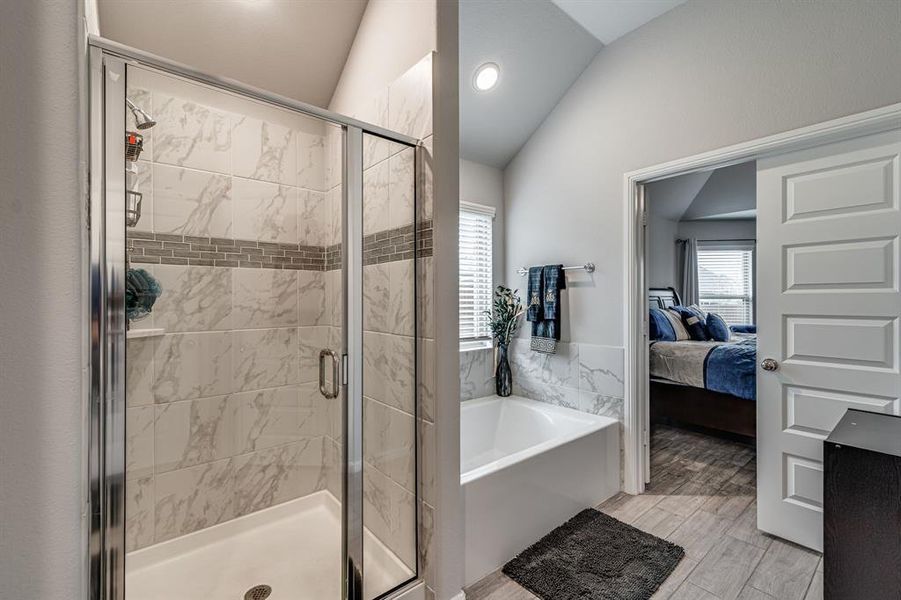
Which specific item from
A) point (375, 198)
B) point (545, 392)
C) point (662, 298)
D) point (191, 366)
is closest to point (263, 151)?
point (375, 198)

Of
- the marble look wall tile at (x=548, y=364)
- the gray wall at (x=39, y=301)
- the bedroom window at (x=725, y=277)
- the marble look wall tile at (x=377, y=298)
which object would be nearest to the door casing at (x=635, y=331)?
the marble look wall tile at (x=548, y=364)

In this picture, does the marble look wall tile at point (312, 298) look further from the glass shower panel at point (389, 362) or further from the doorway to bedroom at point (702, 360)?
the doorway to bedroom at point (702, 360)

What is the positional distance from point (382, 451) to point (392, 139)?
1218mm

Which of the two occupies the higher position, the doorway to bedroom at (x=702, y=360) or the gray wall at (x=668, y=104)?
the gray wall at (x=668, y=104)

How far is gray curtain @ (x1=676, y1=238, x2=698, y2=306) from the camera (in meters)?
5.76

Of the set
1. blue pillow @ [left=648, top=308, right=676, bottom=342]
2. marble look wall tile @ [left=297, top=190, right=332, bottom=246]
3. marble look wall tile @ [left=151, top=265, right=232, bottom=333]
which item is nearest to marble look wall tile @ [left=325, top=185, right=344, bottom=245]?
marble look wall tile @ [left=297, top=190, right=332, bottom=246]

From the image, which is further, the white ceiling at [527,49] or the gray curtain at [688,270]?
the gray curtain at [688,270]

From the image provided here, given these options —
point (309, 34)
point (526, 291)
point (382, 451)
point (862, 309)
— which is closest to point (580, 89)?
point (526, 291)

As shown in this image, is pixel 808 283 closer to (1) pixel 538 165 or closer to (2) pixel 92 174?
(1) pixel 538 165

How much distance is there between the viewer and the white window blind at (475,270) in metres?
3.23

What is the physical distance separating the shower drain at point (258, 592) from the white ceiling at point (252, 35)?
226 centimetres

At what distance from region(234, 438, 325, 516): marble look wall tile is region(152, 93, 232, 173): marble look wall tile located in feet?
4.20

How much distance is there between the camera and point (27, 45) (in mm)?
625

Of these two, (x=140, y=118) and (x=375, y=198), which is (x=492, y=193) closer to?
(x=375, y=198)
